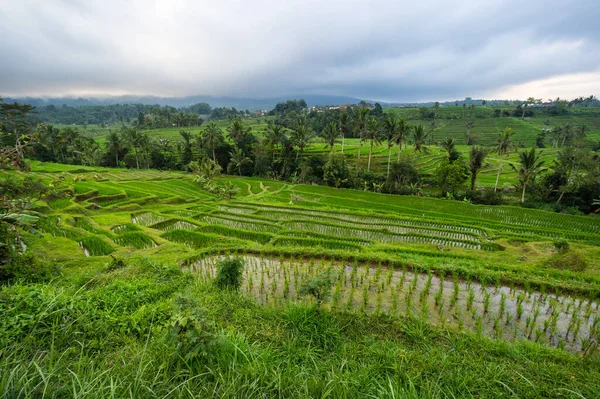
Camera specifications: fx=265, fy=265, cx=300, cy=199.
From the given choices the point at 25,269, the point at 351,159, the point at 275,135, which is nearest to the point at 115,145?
the point at 275,135

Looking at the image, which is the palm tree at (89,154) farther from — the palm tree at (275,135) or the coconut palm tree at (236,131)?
the palm tree at (275,135)

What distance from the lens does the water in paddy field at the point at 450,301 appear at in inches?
234

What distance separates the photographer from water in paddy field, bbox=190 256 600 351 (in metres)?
5.94

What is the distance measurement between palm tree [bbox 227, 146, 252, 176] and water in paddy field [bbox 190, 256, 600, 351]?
110ft

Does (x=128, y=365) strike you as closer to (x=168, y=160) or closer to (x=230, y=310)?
(x=230, y=310)

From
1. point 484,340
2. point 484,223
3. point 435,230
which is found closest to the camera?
point 484,340

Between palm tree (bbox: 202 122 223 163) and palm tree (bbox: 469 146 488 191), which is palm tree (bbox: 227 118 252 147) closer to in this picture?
palm tree (bbox: 202 122 223 163)

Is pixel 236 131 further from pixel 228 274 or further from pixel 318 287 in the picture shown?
pixel 318 287

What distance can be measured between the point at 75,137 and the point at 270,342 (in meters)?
64.4

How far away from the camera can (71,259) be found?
8.95 m

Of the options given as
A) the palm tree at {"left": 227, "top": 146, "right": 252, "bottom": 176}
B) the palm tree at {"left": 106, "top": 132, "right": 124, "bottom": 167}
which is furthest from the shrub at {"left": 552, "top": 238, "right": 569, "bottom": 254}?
the palm tree at {"left": 106, "top": 132, "right": 124, "bottom": 167}

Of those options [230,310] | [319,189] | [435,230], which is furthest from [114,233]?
[319,189]

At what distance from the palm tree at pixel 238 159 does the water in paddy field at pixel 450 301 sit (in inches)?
1319

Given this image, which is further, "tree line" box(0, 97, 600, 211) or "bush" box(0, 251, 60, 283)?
"tree line" box(0, 97, 600, 211)
